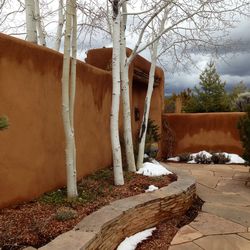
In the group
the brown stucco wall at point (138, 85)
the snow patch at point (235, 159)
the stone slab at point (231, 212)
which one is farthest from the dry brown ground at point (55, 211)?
the snow patch at point (235, 159)

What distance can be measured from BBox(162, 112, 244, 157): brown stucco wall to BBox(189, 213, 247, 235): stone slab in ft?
23.2

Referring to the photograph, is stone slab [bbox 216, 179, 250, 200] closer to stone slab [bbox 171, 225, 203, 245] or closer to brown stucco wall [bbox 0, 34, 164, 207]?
stone slab [bbox 171, 225, 203, 245]

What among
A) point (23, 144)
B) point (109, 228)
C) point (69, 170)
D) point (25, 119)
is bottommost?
point (109, 228)

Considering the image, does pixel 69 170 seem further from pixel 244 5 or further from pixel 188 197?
pixel 244 5

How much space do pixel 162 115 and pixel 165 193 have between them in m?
7.54

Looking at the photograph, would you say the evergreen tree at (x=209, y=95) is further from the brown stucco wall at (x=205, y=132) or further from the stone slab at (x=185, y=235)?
the stone slab at (x=185, y=235)

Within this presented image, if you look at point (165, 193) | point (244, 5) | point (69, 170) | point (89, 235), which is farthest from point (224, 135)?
point (89, 235)

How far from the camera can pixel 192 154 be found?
1172cm

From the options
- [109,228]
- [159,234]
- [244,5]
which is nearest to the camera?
[109,228]

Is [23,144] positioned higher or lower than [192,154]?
higher

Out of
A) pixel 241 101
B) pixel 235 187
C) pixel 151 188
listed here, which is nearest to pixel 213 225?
pixel 151 188

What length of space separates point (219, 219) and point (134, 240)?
158 cm

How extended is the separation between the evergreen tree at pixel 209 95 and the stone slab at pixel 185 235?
1404 cm

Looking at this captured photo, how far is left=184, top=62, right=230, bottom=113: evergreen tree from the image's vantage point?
1875 cm
